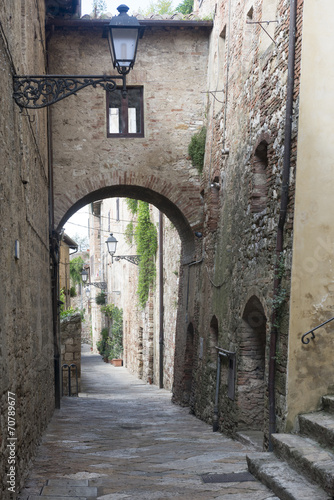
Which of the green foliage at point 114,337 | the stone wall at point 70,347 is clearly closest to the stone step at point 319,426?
the stone wall at point 70,347

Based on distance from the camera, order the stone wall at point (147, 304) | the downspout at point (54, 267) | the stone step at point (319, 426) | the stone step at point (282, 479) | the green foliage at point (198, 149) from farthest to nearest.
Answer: the stone wall at point (147, 304) < the green foliage at point (198, 149) < the downspout at point (54, 267) < the stone step at point (319, 426) < the stone step at point (282, 479)

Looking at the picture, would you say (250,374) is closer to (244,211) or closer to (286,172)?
(244,211)

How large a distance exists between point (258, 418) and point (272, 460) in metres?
2.37

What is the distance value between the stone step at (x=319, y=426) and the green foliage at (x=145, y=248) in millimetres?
11547

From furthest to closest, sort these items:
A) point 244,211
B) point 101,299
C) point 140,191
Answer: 1. point 101,299
2. point 140,191
3. point 244,211

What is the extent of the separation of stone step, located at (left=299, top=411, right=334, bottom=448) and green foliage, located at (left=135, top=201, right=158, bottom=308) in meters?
11.5

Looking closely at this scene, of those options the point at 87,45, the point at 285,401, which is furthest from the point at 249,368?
the point at 87,45

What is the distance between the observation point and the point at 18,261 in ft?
16.6

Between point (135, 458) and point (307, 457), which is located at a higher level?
point (307, 457)

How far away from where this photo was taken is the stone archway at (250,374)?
7.51m

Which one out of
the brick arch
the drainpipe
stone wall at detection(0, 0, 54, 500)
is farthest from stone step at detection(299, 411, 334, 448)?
the drainpipe

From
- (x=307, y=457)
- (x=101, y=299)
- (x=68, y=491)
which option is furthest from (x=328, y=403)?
(x=101, y=299)

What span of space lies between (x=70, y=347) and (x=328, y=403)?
9004 mm

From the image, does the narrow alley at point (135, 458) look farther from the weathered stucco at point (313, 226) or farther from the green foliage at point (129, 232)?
the green foliage at point (129, 232)
